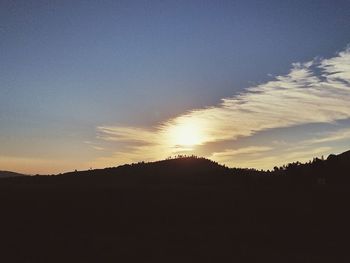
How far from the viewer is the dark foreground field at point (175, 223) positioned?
1659 centimetres

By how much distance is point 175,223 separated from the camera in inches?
836

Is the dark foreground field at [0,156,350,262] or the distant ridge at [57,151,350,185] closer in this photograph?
the dark foreground field at [0,156,350,262]

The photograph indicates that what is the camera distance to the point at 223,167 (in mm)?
39281

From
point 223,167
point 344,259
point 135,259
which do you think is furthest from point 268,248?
point 223,167

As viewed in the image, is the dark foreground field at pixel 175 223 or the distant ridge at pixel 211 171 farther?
the distant ridge at pixel 211 171

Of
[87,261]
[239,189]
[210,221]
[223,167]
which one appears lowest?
[87,261]

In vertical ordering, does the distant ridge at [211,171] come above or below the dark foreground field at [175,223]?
above

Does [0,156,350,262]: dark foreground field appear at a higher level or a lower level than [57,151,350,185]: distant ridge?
lower

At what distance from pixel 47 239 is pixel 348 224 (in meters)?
15.8

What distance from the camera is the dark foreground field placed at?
54.4ft

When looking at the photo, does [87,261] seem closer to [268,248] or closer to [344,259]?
[268,248]

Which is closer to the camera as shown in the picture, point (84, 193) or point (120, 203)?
point (120, 203)

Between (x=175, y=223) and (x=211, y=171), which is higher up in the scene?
(x=211, y=171)

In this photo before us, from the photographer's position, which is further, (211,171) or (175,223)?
(211,171)
